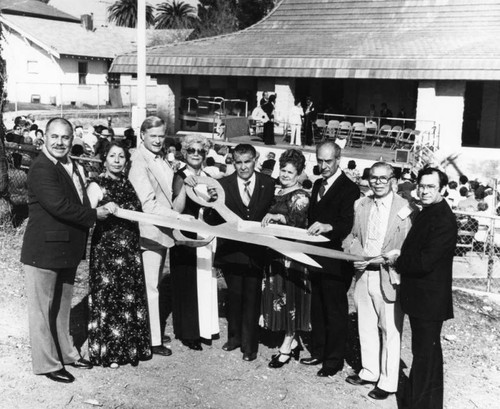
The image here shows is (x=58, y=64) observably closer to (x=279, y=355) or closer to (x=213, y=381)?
(x=279, y=355)

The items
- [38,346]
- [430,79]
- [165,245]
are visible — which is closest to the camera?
[38,346]

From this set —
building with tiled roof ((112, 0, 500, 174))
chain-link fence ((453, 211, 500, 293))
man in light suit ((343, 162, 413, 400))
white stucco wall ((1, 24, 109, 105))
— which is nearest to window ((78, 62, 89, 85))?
white stucco wall ((1, 24, 109, 105))

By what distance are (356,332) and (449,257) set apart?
80.8 inches

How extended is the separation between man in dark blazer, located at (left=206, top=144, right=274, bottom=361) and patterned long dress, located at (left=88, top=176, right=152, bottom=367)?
0.78 m

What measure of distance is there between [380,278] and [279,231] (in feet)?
2.78

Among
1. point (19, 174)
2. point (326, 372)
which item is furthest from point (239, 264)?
point (19, 174)

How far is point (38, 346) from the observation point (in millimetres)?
5078

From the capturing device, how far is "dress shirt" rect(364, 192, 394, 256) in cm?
514

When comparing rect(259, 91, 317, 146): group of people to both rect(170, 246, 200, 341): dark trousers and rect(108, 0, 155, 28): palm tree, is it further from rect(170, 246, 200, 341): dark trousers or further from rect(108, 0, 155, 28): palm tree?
rect(108, 0, 155, 28): palm tree

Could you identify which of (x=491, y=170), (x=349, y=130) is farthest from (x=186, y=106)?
(x=491, y=170)

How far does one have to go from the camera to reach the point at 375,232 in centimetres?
Answer: 520

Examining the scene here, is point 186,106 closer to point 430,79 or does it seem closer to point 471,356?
point 430,79

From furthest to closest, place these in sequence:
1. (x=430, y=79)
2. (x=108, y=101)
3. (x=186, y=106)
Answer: (x=108, y=101)
(x=186, y=106)
(x=430, y=79)

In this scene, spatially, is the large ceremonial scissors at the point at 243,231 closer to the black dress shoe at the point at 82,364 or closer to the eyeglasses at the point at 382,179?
the eyeglasses at the point at 382,179
